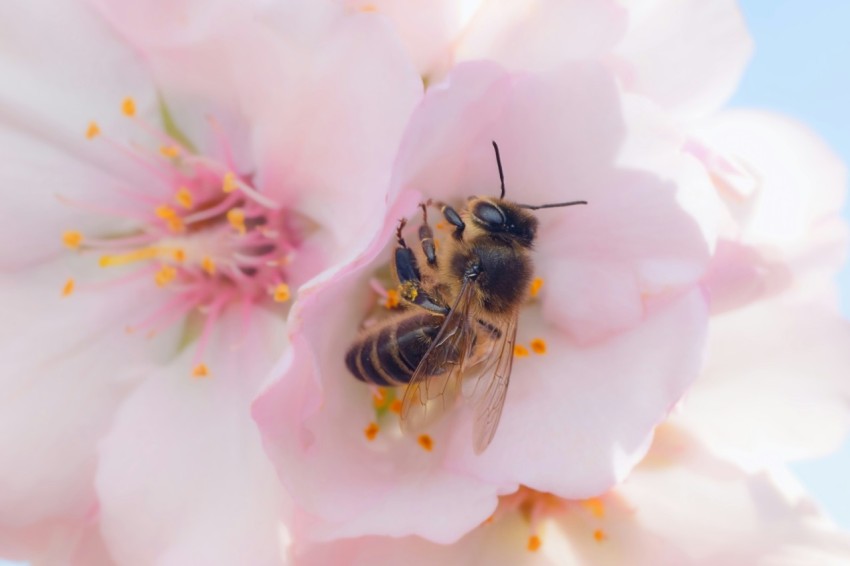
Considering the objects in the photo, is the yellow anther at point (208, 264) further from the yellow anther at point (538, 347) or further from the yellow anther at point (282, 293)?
the yellow anther at point (538, 347)

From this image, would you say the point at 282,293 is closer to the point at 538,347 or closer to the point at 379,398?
the point at 379,398

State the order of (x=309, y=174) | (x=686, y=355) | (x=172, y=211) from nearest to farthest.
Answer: (x=686, y=355)
(x=309, y=174)
(x=172, y=211)

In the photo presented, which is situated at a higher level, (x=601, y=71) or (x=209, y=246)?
(x=601, y=71)

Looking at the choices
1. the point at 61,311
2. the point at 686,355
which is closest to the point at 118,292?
the point at 61,311

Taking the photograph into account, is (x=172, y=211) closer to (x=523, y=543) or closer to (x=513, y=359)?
(x=513, y=359)

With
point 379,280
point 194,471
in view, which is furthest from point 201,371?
point 379,280

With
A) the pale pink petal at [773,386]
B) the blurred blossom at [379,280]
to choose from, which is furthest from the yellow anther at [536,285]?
the pale pink petal at [773,386]

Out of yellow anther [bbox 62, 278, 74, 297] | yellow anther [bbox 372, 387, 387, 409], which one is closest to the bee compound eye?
yellow anther [bbox 372, 387, 387, 409]
